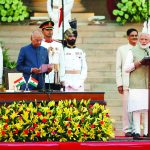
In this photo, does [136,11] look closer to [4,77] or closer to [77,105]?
[4,77]

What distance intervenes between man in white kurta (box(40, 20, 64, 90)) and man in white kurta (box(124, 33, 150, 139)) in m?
1.25

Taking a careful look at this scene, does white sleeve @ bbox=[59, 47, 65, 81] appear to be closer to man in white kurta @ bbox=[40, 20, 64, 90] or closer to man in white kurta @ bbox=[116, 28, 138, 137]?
man in white kurta @ bbox=[40, 20, 64, 90]

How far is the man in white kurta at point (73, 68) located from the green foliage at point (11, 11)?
5678mm

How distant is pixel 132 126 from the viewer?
594 inches

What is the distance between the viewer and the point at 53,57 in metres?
15.7

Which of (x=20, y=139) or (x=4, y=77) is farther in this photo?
(x=4, y=77)

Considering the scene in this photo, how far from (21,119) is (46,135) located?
1.13 ft

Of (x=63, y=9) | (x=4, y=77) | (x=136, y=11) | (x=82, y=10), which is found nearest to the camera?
(x=4, y=77)

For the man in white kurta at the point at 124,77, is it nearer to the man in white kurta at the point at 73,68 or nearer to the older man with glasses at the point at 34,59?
the man in white kurta at the point at 73,68

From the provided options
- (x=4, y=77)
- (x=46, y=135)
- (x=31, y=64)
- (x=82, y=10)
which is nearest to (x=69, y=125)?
(x=46, y=135)

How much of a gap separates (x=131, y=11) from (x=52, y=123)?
9424mm

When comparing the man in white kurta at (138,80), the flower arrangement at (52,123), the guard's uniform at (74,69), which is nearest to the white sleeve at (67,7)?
the guard's uniform at (74,69)

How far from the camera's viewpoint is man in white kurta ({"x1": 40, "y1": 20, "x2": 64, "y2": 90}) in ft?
50.9

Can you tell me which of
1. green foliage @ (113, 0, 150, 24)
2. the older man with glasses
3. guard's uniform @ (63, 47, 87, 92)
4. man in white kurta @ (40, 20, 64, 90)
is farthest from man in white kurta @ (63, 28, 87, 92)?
green foliage @ (113, 0, 150, 24)
